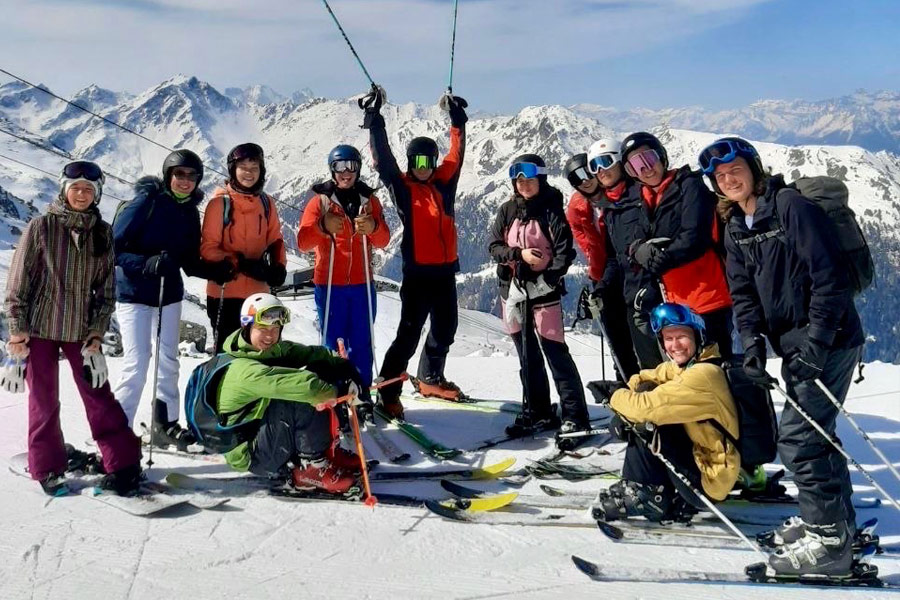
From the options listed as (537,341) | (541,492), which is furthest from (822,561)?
(537,341)

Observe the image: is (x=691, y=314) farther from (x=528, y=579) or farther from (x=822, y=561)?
(x=528, y=579)

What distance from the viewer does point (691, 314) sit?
15.1ft

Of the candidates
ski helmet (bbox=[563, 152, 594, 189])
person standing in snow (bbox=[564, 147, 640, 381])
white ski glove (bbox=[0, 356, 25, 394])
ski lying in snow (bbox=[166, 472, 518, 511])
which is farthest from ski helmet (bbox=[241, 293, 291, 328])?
ski helmet (bbox=[563, 152, 594, 189])

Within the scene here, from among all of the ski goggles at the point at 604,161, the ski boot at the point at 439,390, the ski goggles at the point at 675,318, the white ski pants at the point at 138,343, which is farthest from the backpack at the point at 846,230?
the ski boot at the point at 439,390

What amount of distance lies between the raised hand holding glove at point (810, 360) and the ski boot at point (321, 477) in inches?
124

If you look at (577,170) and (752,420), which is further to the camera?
(577,170)

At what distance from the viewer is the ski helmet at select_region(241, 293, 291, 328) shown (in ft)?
16.8

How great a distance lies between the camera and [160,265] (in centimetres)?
579

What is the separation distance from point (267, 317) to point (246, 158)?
1755mm

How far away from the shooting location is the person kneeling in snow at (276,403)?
4.95m

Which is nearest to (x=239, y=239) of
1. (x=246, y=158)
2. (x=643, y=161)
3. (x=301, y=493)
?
(x=246, y=158)

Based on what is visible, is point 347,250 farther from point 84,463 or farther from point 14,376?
point 14,376

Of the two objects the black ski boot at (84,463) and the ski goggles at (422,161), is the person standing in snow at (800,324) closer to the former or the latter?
the ski goggles at (422,161)

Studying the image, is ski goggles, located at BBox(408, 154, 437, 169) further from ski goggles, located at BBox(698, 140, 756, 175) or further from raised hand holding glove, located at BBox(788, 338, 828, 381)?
raised hand holding glove, located at BBox(788, 338, 828, 381)
